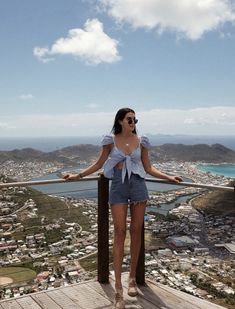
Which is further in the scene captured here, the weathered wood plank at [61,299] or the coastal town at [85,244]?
the coastal town at [85,244]

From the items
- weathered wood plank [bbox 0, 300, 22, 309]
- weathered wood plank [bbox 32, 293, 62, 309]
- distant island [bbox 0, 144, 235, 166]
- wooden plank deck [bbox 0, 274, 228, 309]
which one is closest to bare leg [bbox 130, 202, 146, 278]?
wooden plank deck [bbox 0, 274, 228, 309]

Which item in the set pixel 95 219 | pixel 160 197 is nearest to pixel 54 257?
pixel 95 219

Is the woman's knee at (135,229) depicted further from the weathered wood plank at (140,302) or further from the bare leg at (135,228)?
the weathered wood plank at (140,302)

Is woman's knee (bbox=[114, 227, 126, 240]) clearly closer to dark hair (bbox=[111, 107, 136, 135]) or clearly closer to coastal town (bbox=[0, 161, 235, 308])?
coastal town (bbox=[0, 161, 235, 308])

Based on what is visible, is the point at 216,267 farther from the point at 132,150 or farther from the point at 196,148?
the point at 196,148

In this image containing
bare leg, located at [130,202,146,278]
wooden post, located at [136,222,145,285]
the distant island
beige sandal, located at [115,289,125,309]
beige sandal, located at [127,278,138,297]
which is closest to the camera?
beige sandal, located at [115,289,125,309]

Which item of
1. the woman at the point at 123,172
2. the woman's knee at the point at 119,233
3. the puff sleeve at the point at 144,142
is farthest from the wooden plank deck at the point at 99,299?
the puff sleeve at the point at 144,142

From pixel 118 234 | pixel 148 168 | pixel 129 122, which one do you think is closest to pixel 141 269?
pixel 118 234
